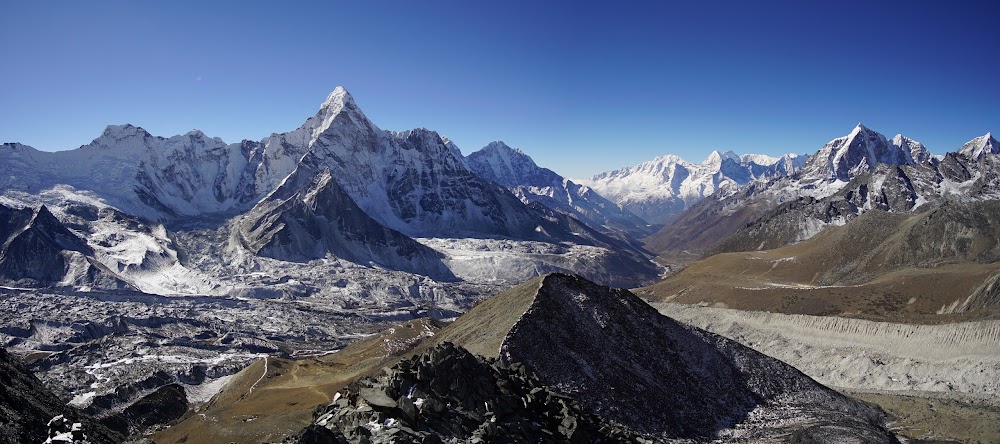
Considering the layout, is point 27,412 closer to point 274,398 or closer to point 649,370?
point 274,398

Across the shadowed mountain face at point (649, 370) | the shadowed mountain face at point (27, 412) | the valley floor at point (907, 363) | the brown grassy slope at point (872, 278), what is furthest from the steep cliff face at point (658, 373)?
the brown grassy slope at point (872, 278)

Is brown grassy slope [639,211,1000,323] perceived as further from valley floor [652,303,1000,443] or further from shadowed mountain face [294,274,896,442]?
shadowed mountain face [294,274,896,442]

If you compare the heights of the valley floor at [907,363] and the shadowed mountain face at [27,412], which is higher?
the shadowed mountain face at [27,412]

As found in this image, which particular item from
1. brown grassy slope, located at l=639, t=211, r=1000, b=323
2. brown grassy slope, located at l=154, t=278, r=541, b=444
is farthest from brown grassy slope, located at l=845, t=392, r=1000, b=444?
brown grassy slope, located at l=154, t=278, r=541, b=444

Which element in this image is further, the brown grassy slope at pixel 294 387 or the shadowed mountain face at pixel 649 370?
the brown grassy slope at pixel 294 387

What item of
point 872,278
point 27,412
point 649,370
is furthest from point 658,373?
point 872,278

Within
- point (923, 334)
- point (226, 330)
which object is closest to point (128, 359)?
point (226, 330)

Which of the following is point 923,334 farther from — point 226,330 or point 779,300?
point 226,330

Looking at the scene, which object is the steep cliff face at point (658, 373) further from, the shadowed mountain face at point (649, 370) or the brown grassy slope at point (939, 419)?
the brown grassy slope at point (939, 419)
